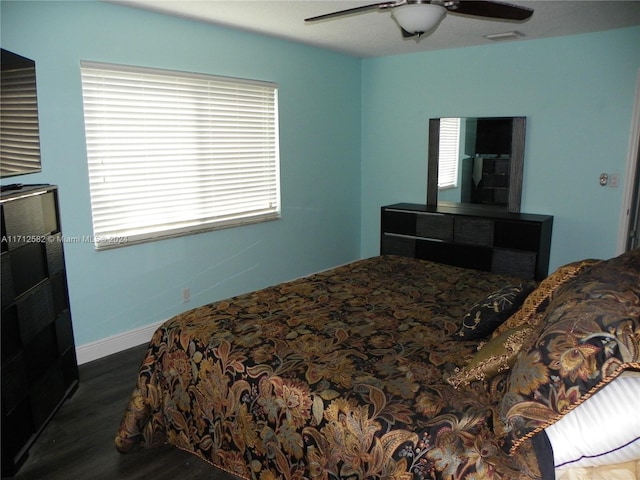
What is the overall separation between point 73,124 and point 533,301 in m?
2.93

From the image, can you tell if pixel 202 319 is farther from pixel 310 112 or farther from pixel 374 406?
pixel 310 112

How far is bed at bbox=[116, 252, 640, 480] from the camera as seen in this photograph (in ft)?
4.52

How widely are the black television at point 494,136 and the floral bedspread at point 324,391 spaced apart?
7.49ft

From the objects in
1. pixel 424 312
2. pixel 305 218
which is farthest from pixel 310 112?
pixel 424 312

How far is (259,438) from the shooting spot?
1912mm

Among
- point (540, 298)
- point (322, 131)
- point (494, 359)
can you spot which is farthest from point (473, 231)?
point (494, 359)

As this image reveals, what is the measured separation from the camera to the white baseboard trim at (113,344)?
11.0ft

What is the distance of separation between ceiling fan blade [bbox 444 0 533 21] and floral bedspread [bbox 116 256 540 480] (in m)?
1.49

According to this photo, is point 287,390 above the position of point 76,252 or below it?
below

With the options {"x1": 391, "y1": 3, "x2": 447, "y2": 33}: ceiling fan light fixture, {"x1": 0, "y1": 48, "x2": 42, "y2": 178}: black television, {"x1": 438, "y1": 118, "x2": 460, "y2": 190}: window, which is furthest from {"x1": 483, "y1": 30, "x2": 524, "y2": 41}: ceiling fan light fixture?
{"x1": 0, "y1": 48, "x2": 42, "y2": 178}: black television

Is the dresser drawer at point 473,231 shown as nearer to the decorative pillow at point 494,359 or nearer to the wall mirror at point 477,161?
the wall mirror at point 477,161

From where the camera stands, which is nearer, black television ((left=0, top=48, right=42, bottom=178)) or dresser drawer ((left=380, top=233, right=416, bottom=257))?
black television ((left=0, top=48, right=42, bottom=178))

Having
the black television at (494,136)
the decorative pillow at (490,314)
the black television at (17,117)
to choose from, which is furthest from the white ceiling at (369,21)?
the decorative pillow at (490,314)

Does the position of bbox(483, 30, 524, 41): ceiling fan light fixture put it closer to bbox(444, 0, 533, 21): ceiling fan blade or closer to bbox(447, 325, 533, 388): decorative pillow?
bbox(444, 0, 533, 21): ceiling fan blade
